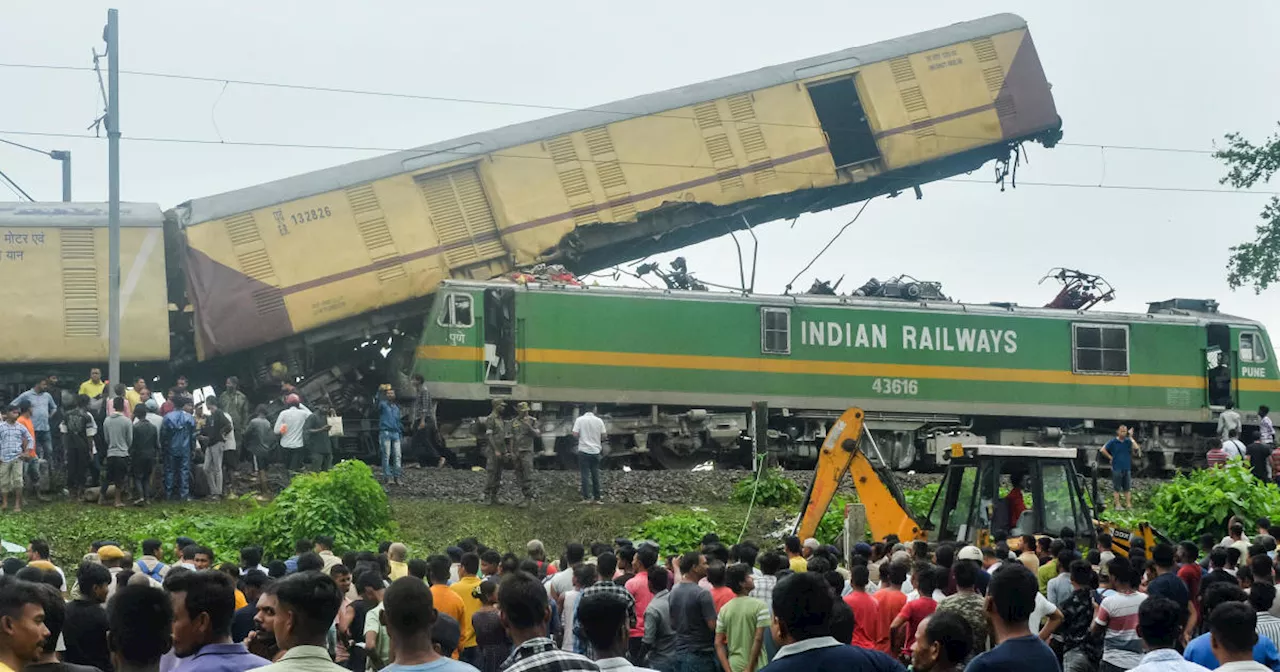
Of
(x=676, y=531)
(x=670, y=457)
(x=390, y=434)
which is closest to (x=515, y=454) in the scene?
(x=390, y=434)

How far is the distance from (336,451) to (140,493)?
388 centimetres

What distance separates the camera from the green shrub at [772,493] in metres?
19.6

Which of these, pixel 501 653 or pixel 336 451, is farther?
pixel 336 451

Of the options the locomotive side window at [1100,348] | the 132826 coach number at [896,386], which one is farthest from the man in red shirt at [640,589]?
the locomotive side window at [1100,348]

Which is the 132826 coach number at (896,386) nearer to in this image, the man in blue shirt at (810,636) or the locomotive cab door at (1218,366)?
the locomotive cab door at (1218,366)

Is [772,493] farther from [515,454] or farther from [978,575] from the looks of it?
[978,575]

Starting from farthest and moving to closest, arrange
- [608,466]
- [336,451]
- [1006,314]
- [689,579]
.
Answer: [1006,314] < [608,466] < [336,451] < [689,579]

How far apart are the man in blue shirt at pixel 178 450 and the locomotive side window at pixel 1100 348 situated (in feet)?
48.4

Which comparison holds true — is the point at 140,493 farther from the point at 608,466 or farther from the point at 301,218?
the point at 608,466

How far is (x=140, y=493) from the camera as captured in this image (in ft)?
58.3

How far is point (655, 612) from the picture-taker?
887cm

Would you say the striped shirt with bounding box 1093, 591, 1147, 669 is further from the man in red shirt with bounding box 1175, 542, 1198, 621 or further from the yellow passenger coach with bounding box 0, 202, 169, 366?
the yellow passenger coach with bounding box 0, 202, 169, 366

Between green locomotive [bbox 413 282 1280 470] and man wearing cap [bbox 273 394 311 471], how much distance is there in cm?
258

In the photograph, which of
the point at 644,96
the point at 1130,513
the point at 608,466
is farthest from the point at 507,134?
the point at 1130,513
